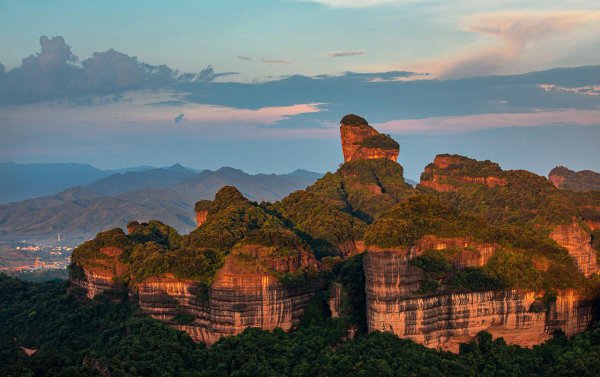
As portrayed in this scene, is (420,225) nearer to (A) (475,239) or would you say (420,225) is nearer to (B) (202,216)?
(A) (475,239)

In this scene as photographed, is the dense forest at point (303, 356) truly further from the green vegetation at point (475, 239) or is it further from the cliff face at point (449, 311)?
the green vegetation at point (475, 239)

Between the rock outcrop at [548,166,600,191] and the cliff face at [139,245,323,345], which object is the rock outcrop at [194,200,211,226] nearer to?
the cliff face at [139,245,323,345]

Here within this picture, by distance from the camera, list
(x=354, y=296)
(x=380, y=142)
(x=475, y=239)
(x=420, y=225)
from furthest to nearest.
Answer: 1. (x=380, y=142)
2. (x=354, y=296)
3. (x=475, y=239)
4. (x=420, y=225)

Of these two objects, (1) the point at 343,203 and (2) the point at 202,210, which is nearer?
(2) the point at 202,210

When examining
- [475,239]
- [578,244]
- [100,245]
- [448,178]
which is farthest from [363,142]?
[475,239]

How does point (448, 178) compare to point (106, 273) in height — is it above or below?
above

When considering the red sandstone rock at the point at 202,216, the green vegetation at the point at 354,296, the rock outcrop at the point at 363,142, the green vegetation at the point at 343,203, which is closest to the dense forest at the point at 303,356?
the green vegetation at the point at 354,296

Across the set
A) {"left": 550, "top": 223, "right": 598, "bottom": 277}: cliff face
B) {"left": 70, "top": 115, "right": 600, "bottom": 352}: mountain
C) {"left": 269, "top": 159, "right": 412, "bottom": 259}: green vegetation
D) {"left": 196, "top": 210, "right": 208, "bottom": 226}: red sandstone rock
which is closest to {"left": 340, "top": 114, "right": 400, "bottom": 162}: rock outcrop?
{"left": 269, "top": 159, "right": 412, "bottom": 259}: green vegetation

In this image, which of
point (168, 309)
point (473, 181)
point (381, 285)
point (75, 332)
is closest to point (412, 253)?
point (381, 285)
